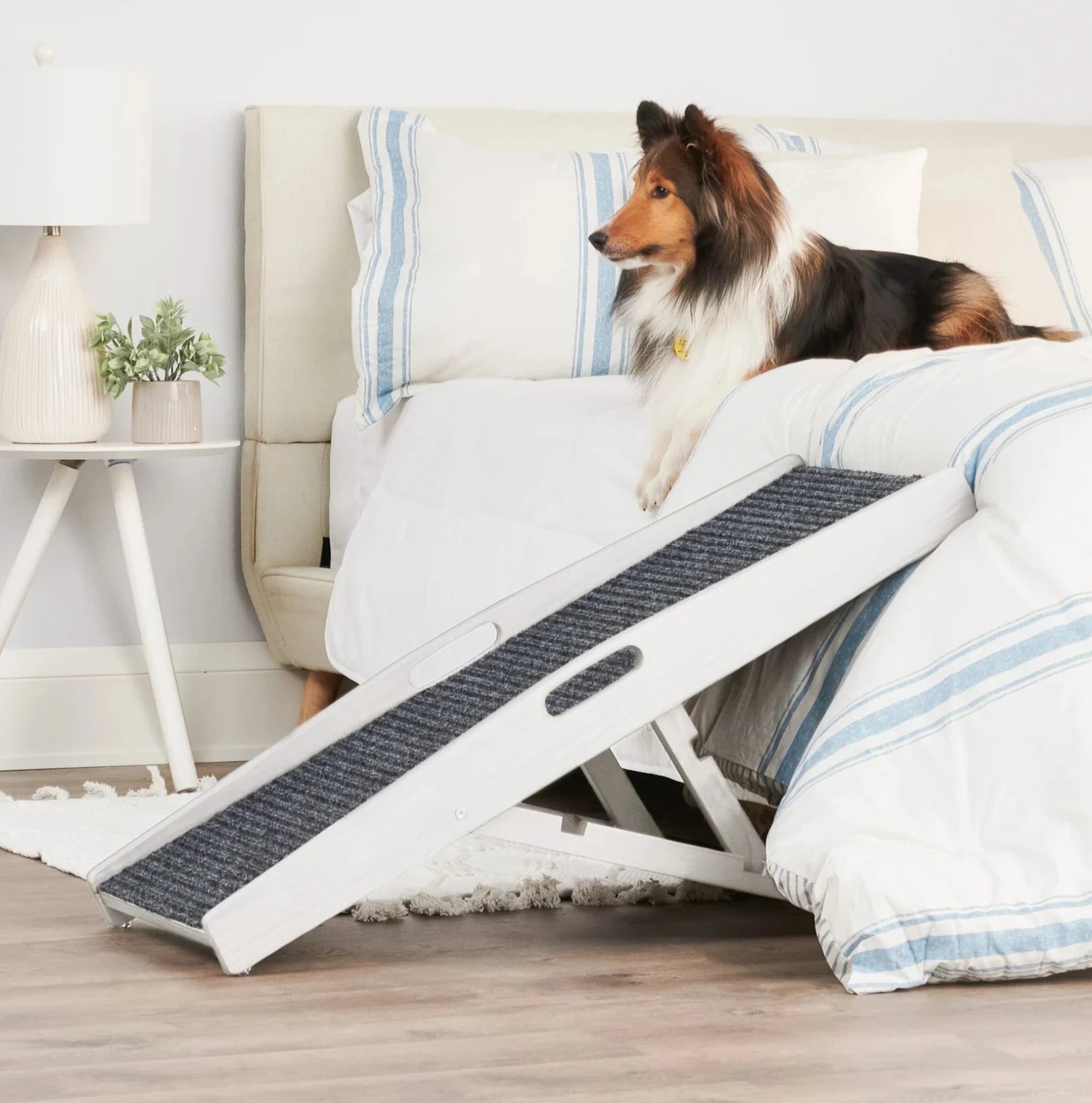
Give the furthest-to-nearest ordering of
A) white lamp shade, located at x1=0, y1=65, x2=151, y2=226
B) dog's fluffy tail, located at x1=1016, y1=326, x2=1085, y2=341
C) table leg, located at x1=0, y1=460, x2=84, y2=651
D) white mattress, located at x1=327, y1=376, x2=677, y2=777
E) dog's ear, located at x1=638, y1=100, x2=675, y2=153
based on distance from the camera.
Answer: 1. table leg, located at x1=0, y1=460, x2=84, y2=651
2. white lamp shade, located at x1=0, y1=65, x2=151, y2=226
3. dog's fluffy tail, located at x1=1016, y1=326, x2=1085, y2=341
4. dog's ear, located at x1=638, y1=100, x2=675, y2=153
5. white mattress, located at x1=327, y1=376, x2=677, y2=777

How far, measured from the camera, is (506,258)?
281 cm

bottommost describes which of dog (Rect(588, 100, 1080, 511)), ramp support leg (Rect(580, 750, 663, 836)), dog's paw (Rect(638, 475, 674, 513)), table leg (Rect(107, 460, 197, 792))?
table leg (Rect(107, 460, 197, 792))

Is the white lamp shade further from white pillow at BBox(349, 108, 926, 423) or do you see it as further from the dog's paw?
the dog's paw

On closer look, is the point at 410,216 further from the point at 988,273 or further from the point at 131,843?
the point at 131,843

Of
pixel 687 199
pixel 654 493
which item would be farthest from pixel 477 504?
pixel 687 199

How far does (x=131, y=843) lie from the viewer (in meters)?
1.74

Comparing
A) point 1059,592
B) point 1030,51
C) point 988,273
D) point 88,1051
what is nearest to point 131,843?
point 88,1051

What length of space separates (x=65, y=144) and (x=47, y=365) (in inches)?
14.1

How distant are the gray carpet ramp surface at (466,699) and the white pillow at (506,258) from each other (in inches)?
43.5

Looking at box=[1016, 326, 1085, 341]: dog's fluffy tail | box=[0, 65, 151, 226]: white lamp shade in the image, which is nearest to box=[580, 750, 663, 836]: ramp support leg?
box=[1016, 326, 1085, 341]: dog's fluffy tail

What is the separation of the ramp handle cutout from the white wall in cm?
167

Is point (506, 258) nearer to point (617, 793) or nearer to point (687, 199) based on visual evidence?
point (687, 199)

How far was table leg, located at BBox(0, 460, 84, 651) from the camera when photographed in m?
2.71

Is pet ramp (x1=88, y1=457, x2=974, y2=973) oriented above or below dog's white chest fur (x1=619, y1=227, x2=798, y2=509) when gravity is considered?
below
